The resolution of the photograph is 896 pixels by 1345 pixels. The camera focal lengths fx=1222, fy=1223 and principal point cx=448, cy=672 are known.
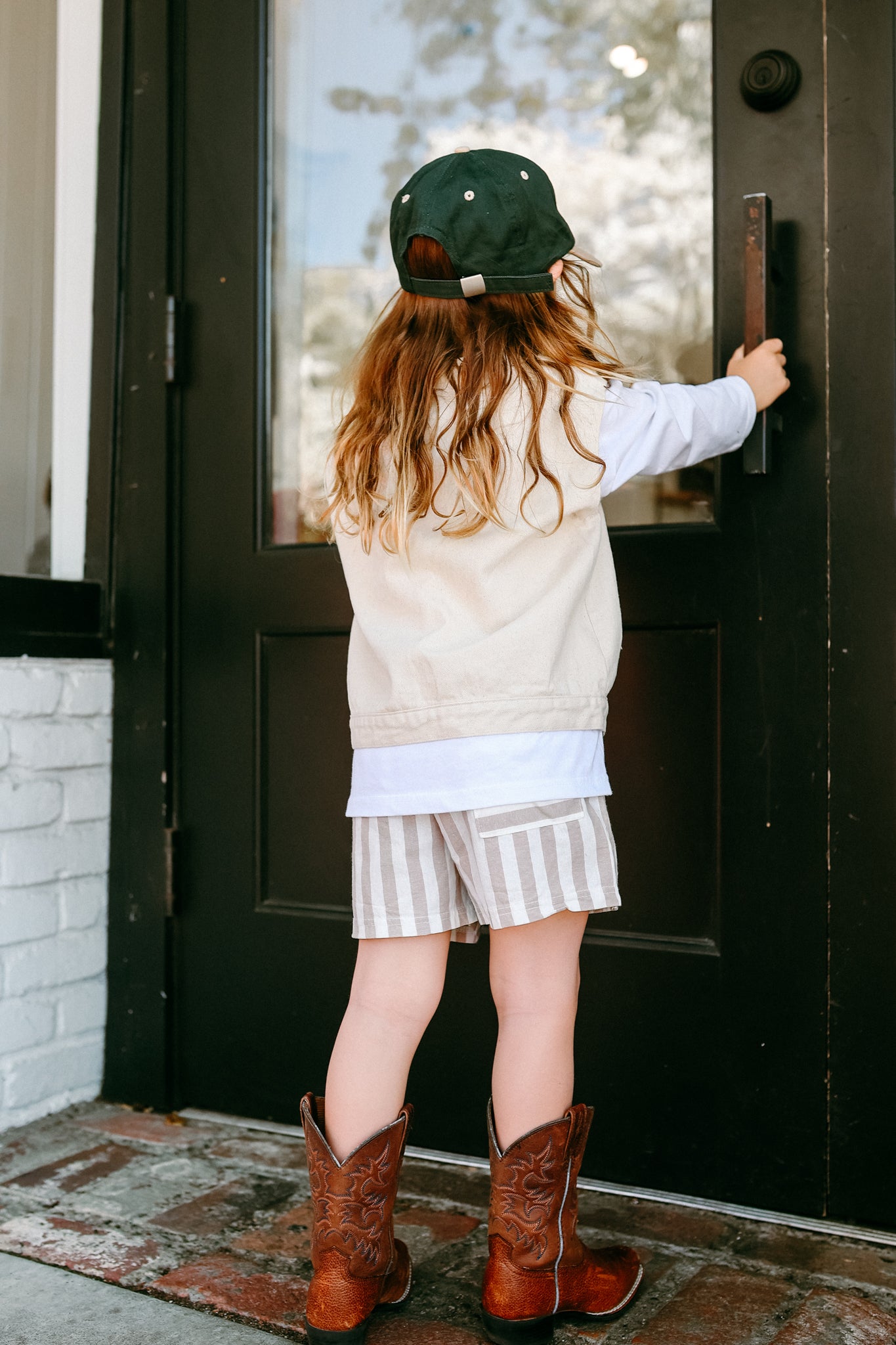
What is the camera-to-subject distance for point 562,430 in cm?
141

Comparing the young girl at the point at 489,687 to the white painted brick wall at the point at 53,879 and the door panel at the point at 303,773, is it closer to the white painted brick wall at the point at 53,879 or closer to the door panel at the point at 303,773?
the door panel at the point at 303,773

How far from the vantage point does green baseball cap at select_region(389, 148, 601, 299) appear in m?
1.40

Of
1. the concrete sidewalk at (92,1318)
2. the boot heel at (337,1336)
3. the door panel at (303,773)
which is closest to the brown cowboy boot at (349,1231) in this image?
the boot heel at (337,1336)

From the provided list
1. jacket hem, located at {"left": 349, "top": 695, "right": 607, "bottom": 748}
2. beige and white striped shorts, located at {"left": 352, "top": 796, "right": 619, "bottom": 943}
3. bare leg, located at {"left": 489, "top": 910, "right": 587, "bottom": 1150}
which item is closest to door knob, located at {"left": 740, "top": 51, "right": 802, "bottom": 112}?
jacket hem, located at {"left": 349, "top": 695, "right": 607, "bottom": 748}

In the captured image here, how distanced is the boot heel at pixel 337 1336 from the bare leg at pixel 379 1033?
0.63 feet

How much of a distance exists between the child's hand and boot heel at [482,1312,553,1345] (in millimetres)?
1192

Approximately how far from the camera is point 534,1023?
4.80 feet

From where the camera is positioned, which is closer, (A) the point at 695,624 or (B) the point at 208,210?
(A) the point at 695,624

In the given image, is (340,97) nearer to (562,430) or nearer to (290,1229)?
(562,430)

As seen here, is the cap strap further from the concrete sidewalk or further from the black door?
the concrete sidewalk

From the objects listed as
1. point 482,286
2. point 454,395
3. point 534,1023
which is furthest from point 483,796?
point 482,286

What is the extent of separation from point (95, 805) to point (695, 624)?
3.88 ft

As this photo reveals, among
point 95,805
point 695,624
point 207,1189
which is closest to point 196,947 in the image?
point 95,805

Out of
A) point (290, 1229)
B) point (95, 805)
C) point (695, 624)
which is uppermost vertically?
point (695, 624)
